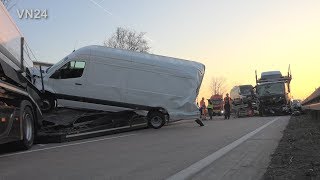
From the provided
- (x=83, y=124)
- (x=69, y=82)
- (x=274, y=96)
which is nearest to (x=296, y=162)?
(x=83, y=124)

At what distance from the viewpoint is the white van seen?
66.1 feet

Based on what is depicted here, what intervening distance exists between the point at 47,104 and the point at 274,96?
77.6 feet

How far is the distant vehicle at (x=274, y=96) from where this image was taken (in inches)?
1531

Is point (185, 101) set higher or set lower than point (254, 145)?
higher

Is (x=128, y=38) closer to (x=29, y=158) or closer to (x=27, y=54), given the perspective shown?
(x=27, y=54)

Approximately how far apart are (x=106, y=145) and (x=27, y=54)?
4461 mm

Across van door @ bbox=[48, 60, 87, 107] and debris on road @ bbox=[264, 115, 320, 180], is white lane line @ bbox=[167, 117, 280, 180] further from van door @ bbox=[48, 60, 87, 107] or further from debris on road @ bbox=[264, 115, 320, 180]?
van door @ bbox=[48, 60, 87, 107]

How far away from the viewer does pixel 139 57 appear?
827 inches

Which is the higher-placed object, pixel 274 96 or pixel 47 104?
pixel 274 96

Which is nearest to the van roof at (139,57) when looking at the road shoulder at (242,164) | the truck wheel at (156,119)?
the truck wheel at (156,119)

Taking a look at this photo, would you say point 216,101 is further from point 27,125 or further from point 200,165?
point 200,165

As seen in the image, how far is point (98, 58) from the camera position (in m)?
20.4

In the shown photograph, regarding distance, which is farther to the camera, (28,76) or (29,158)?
(28,76)

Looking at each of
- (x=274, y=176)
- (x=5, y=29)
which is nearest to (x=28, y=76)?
(x=5, y=29)
